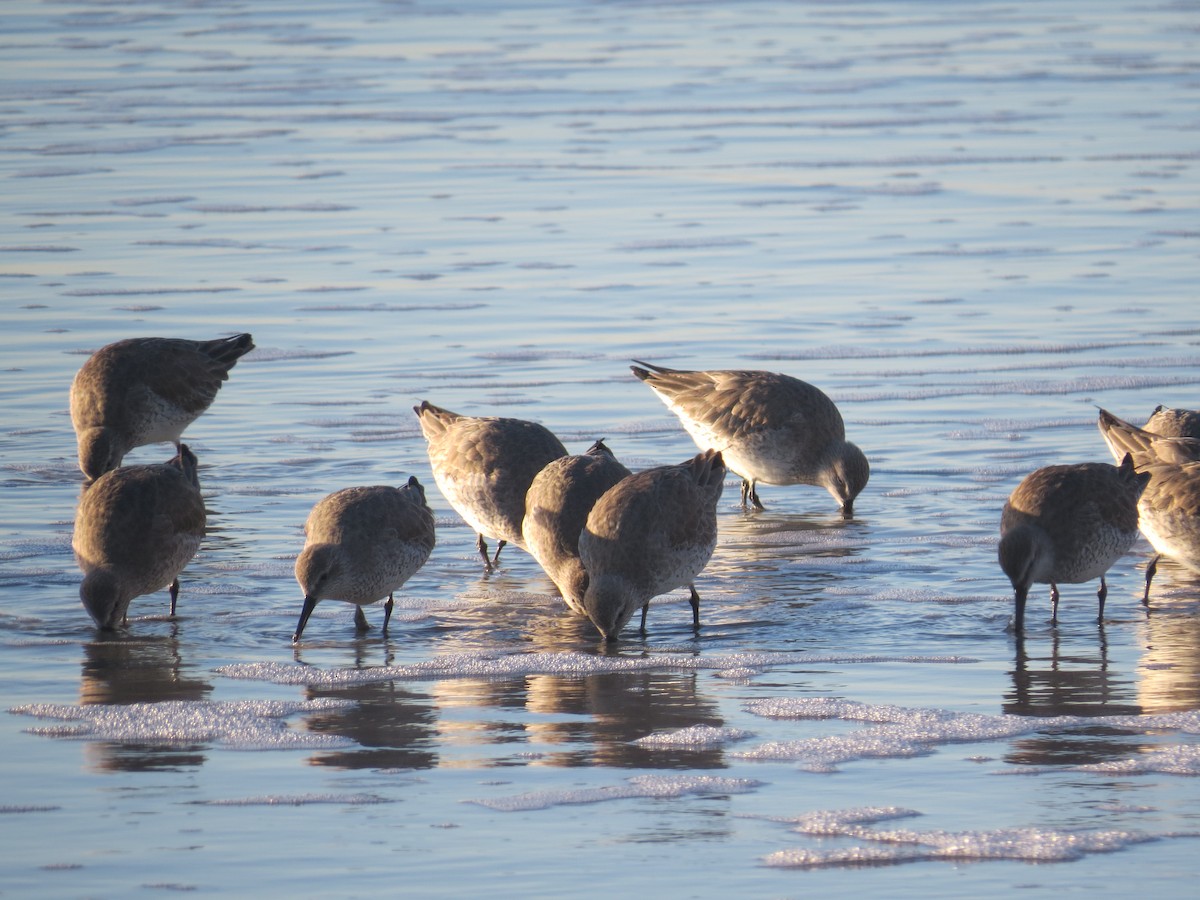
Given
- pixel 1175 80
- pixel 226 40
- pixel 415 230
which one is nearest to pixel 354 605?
pixel 415 230

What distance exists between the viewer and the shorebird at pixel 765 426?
527 inches

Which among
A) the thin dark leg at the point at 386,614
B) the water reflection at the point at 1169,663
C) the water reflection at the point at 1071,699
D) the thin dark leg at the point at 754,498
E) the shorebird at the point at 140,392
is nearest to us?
the water reflection at the point at 1071,699

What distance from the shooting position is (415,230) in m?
21.9

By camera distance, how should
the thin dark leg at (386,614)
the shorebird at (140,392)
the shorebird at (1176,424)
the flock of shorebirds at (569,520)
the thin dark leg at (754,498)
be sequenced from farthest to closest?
the thin dark leg at (754,498) < the shorebird at (140,392) < the shorebird at (1176,424) < the thin dark leg at (386,614) < the flock of shorebirds at (569,520)

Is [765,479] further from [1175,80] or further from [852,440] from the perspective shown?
[1175,80]

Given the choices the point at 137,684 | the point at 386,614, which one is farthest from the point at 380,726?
the point at 386,614

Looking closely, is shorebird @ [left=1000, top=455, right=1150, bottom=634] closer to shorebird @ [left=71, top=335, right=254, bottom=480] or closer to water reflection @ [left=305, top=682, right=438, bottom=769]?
water reflection @ [left=305, top=682, right=438, bottom=769]

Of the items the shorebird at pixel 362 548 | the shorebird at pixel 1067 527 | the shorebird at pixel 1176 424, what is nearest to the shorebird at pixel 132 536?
the shorebird at pixel 362 548

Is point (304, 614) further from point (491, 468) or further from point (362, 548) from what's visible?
point (491, 468)

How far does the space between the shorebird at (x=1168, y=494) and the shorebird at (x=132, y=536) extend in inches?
201

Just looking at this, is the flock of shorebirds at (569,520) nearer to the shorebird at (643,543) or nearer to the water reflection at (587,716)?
the shorebird at (643,543)

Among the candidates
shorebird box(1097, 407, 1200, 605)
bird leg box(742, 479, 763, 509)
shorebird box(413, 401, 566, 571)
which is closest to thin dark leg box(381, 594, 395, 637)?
shorebird box(413, 401, 566, 571)

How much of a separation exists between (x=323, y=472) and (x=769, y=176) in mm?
12470

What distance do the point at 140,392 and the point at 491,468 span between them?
→ 3552 mm
